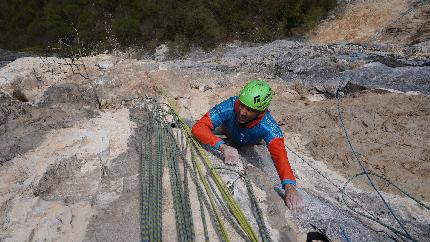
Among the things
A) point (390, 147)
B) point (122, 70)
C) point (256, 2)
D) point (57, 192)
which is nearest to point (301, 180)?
point (390, 147)

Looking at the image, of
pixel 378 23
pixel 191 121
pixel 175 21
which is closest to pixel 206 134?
pixel 191 121

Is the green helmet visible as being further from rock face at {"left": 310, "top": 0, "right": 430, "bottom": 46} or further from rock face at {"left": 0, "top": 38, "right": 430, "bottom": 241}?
rock face at {"left": 310, "top": 0, "right": 430, "bottom": 46}

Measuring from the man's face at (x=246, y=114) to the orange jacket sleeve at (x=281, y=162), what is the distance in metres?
0.33

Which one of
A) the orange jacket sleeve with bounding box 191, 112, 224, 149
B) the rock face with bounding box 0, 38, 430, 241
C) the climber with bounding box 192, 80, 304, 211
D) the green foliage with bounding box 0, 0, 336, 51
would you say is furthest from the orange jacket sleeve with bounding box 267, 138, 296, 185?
the green foliage with bounding box 0, 0, 336, 51

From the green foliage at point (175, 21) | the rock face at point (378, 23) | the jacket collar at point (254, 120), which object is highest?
the green foliage at point (175, 21)

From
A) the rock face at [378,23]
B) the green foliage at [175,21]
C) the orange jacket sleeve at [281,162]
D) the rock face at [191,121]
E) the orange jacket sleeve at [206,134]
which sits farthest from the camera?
the green foliage at [175,21]

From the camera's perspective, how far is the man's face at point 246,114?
11.8 ft

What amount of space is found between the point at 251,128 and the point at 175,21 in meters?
9.37

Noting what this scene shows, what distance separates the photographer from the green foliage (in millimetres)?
11664

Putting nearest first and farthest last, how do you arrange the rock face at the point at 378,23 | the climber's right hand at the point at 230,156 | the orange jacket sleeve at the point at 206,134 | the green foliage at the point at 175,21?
the climber's right hand at the point at 230,156 → the orange jacket sleeve at the point at 206,134 → the rock face at the point at 378,23 → the green foliage at the point at 175,21

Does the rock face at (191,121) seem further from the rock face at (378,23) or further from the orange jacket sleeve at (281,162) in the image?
the rock face at (378,23)

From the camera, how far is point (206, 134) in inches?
147

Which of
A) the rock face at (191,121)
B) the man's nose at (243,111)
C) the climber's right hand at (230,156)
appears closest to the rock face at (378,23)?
the rock face at (191,121)

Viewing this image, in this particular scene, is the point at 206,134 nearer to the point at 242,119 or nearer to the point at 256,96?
the point at 242,119
